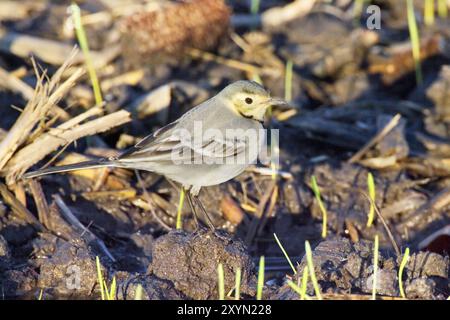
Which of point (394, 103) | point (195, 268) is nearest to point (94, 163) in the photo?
point (195, 268)

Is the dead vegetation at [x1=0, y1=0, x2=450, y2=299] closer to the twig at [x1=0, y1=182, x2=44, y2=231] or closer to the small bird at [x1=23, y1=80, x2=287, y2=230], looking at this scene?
the twig at [x1=0, y1=182, x2=44, y2=231]

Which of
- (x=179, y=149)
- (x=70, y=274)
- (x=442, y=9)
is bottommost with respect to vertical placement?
(x=70, y=274)

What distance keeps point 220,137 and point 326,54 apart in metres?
4.29

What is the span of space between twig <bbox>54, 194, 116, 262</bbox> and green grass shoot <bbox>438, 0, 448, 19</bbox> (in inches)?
265

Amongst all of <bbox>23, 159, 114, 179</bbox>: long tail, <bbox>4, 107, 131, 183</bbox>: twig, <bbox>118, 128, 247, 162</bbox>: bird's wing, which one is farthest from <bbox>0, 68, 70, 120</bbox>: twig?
<bbox>118, 128, 247, 162</bbox>: bird's wing

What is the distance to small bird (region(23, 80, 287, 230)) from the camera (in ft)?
21.5

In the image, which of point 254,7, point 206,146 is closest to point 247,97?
point 206,146

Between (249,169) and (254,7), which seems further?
(254,7)

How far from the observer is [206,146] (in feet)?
21.7

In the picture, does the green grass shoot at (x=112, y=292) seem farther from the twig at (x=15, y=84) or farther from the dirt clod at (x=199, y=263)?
the twig at (x=15, y=84)

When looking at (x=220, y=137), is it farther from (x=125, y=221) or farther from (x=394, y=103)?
(x=394, y=103)

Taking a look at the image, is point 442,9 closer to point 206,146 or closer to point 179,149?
point 206,146

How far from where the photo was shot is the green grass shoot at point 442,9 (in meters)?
11.6

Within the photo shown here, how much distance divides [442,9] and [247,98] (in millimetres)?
5832
